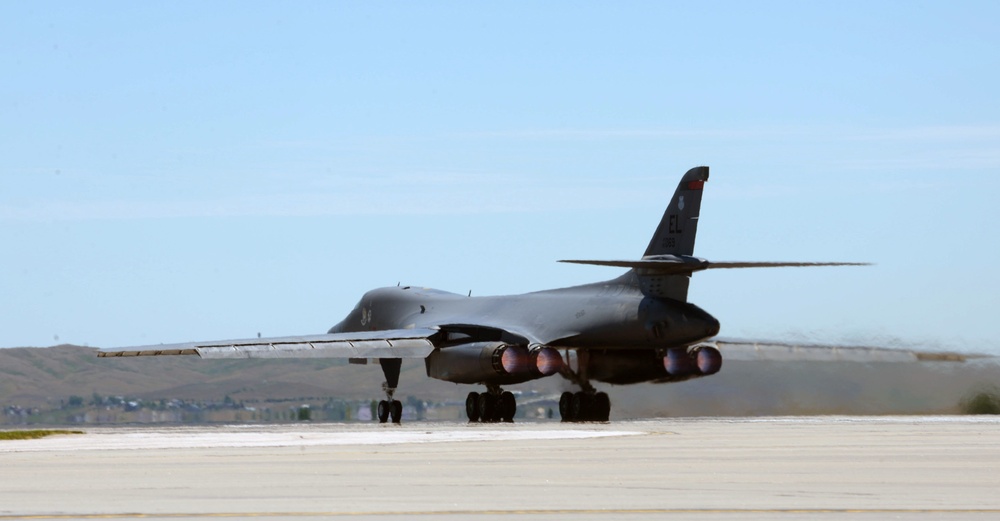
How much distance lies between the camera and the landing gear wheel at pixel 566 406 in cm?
3666

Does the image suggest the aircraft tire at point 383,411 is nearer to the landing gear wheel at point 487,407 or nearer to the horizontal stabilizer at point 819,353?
the landing gear wheel at point 487,407

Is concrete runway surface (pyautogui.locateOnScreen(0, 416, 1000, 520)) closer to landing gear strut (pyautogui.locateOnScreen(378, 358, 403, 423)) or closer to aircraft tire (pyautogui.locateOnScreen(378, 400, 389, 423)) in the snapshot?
landing gear strut (pyautogui.locateOnScreen(378, 358, 403, 423))

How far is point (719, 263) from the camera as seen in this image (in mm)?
32844

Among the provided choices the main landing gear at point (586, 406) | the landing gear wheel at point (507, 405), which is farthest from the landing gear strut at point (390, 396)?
the main landing gear at point (586, 406)

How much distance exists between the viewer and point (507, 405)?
3728 cm

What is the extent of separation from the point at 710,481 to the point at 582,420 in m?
22.3

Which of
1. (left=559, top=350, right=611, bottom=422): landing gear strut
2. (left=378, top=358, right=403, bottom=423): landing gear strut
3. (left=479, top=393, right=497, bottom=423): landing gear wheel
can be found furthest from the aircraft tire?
(left=559, top=350, right=611, bottom=422): landing gear strut

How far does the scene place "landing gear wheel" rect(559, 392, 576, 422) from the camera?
36.7 m

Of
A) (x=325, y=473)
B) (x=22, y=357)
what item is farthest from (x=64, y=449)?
(x=22, y=357)

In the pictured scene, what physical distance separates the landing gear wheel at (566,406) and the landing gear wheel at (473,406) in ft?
6.54

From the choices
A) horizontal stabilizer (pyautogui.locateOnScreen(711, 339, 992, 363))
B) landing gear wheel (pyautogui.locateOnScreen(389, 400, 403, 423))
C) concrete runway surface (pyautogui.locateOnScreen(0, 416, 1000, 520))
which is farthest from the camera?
landing gear wheel (pyautogui.locateOnScreen(389, 400, 403, 423))

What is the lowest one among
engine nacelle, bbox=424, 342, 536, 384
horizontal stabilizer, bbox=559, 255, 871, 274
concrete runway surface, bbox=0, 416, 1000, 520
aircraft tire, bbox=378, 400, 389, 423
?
concrete runway surface, bbox=0, 416, 1000, 520

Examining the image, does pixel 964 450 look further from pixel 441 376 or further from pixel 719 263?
pixel 441 376

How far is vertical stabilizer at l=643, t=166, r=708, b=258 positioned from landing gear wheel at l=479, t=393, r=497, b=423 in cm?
550
